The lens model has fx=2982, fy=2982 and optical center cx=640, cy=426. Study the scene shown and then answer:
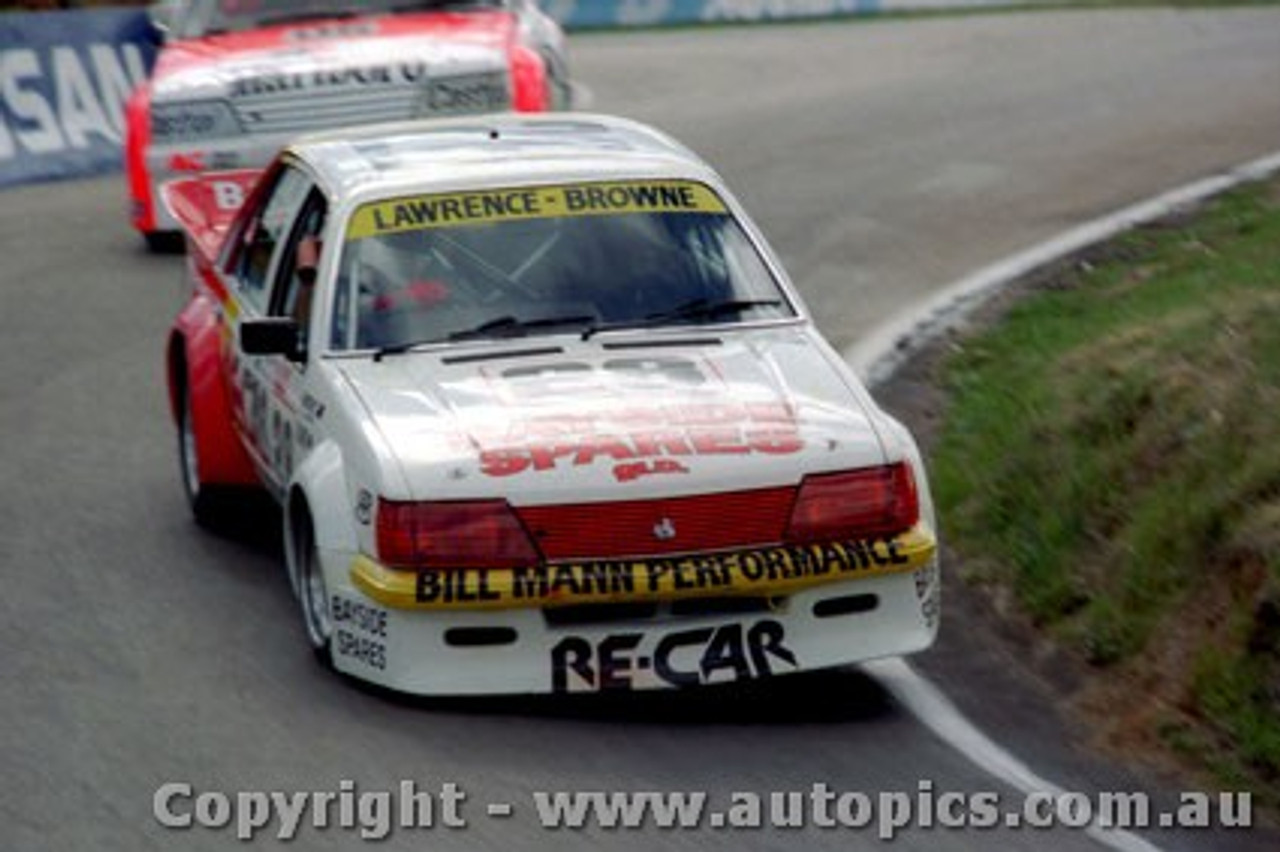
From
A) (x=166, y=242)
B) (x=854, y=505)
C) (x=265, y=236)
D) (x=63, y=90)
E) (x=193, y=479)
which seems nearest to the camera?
(x=854, y=505)

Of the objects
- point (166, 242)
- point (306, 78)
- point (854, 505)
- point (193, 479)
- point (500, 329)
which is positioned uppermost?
point (500, 329)

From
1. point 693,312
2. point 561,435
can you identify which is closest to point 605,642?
point 561,435

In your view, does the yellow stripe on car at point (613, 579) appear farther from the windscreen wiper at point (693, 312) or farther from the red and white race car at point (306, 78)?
the red and white race car at point (306, 78)

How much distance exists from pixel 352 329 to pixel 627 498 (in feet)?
4.79

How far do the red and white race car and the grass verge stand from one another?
4.65 meters

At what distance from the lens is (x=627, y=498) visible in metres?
8.12

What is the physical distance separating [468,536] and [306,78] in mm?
8428

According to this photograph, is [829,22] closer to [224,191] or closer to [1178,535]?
[224,191]

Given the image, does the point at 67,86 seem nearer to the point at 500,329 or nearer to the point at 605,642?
the point at 500,329

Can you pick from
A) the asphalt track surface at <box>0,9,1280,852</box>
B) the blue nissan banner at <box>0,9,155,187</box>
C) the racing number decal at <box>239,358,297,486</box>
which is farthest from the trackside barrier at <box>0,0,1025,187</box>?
the racing number decal at <box>239,358,297,486</box>

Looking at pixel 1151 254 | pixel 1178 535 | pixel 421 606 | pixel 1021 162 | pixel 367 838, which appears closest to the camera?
pixel 367 838

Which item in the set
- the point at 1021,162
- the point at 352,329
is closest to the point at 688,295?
the point at 352,329

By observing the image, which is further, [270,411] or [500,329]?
[270,411]

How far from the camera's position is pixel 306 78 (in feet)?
52.9
